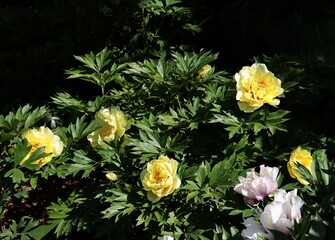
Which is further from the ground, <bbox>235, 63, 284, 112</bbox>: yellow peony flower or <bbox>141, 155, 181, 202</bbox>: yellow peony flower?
<bbox>235, 63, 284, 112</bbox>: yellow peony flower

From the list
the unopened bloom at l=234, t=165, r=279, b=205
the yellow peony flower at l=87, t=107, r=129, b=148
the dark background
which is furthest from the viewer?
the dark background

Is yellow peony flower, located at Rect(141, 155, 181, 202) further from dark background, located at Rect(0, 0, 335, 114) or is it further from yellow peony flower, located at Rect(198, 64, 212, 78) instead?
dark background, located at Rect(0, 0, 335, 114)

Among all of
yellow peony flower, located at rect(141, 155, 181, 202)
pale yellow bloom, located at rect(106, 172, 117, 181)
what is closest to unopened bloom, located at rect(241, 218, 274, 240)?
yellow peony flower, located at rect(141, 155, 181, 202)

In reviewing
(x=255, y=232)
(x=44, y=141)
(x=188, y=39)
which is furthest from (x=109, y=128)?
(x=188, y=39)

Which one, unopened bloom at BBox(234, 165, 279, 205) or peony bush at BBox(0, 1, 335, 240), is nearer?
unopened bloom at BBox(234, 165, 279, 205)

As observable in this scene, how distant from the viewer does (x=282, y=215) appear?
1.43 m

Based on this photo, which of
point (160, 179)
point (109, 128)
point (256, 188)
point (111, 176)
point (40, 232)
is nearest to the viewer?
point (256, 188)

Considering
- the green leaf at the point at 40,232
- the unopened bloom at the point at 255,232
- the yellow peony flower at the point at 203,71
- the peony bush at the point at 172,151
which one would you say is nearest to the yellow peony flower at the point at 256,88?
the peony bush at the point at 172,151

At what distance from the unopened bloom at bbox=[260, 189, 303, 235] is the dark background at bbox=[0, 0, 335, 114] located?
1.43 m

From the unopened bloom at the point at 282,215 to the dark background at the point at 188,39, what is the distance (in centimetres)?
A: 143

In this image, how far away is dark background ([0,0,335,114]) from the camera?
346 centimetres

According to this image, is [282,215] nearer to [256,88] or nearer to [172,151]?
[172,151]

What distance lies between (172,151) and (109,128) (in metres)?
0.41

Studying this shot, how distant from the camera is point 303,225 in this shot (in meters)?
1.33
